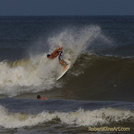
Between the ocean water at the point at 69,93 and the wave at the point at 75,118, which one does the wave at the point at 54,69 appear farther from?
the wave at the point at 75,118

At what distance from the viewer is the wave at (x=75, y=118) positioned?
8016 mm

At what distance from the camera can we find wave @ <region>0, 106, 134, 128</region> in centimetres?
802

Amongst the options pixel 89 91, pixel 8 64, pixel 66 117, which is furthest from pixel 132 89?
pixel 8 64

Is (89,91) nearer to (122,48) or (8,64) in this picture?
(8,64)

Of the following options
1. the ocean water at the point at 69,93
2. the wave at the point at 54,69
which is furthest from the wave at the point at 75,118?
the wave at the point at 54,69

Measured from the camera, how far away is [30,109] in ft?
30.7

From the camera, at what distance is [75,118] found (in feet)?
27.2

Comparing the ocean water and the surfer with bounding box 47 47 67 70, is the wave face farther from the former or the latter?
the surfer with bounding box 47 47 67 70

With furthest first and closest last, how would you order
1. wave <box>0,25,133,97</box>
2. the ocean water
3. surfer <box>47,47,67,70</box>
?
surfer <box>47,47,67,70</box>, wave <box>0,25,133,97</box>, the ocean water

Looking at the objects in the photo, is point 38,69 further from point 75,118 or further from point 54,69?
Result: point 75,118

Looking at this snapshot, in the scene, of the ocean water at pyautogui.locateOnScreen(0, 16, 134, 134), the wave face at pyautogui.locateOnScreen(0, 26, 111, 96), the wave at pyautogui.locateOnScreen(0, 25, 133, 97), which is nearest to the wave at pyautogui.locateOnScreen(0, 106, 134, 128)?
the ocean water at pyautogui.locateOnScreen(0, 16, 134, 134)

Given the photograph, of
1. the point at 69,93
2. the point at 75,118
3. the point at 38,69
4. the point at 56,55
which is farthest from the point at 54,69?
the point at 75,118

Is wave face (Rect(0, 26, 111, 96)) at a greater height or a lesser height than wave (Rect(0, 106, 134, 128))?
greater

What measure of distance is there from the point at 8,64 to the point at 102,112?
9411 mm
